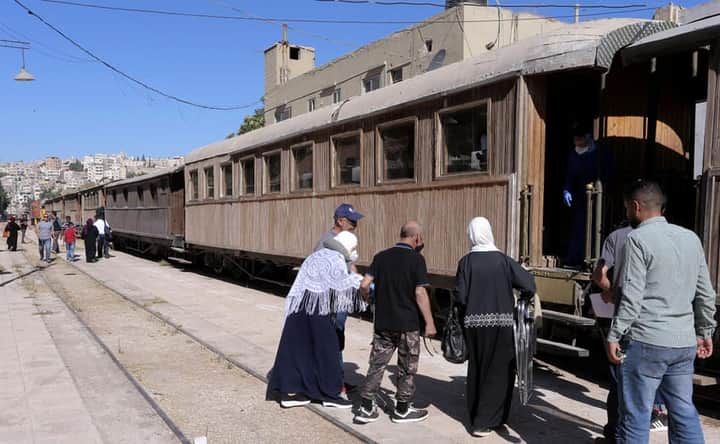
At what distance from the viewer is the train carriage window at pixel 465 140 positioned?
661 centimetres

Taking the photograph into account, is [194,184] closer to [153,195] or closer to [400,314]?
[153,195]

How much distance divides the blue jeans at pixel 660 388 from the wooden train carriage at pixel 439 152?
280 cm

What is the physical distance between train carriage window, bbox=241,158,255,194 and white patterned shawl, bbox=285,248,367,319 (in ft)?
24.5

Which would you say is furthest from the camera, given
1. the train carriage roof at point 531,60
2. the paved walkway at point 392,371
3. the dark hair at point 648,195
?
the train carriage roof at point 531,60

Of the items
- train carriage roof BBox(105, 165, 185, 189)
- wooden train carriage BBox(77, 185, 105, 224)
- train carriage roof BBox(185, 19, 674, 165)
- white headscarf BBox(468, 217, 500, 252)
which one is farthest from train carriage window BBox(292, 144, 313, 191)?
wooden train carriage BBox(77, 185, 105, 224)

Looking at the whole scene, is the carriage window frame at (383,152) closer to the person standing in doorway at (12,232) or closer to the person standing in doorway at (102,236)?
the person standing in doorway at (102,236)

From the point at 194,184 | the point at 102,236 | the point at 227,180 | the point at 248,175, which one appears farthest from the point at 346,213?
the point at 102,236

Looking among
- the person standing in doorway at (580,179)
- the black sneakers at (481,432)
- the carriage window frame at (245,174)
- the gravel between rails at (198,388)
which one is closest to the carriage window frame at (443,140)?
the person standing in doorway at (580,179)

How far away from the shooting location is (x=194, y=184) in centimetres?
1617

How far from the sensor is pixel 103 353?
7211mm

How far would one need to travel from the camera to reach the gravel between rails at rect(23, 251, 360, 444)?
468cm

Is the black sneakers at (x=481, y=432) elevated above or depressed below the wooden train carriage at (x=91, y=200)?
below

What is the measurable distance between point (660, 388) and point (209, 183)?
42.3ft

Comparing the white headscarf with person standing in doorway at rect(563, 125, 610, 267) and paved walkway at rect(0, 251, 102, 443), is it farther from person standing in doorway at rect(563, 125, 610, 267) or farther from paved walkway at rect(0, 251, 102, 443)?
paved walkway at rect(0, 251, 102, 443)
